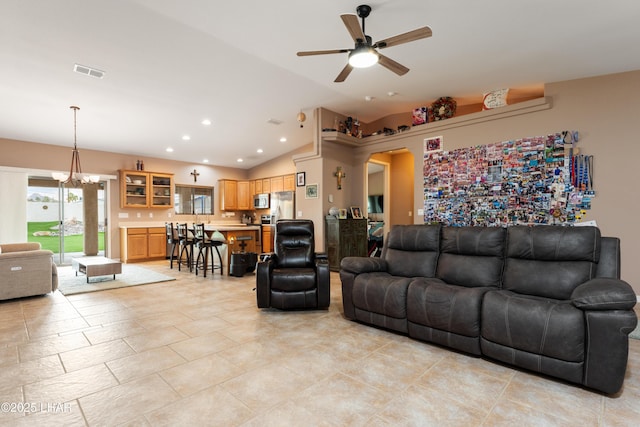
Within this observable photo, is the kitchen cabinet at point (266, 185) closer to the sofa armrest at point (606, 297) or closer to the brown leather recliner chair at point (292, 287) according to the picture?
the brown leather recliner chair at point (292, 287)

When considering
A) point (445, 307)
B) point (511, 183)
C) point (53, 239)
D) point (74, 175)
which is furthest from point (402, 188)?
point (53, 239)

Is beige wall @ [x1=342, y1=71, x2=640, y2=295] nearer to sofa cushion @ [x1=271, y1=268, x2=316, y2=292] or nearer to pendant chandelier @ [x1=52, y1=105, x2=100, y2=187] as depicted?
sofa cushion @ [x1=271, y1=268, x2=316, y2=292]

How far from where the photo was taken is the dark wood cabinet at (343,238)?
6.16 meters

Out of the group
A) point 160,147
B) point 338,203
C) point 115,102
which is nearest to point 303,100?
point 338,203

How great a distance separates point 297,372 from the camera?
2.27 meters

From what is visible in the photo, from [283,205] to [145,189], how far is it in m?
3.60

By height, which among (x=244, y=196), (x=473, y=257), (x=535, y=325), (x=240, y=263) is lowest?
(x=240, y=263)

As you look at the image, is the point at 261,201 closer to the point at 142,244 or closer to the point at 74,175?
the point at 142,244

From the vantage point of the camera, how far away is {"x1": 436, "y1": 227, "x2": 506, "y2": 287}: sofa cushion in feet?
9.60

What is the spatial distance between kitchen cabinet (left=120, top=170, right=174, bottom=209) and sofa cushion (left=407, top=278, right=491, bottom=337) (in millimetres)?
7434

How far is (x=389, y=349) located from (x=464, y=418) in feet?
3.13

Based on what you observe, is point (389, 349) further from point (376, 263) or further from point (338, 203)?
point (338, 203)

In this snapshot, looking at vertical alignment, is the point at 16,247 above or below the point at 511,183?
below

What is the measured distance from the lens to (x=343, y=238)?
6.21 metres
